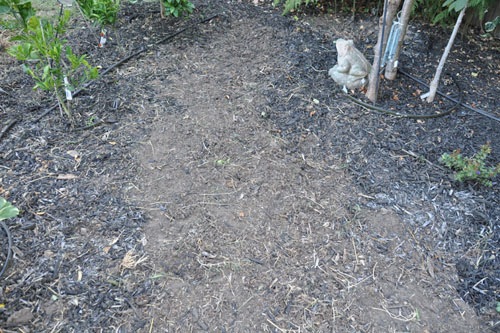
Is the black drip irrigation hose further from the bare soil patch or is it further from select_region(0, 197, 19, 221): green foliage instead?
select_region(0, 197, 19, 221): green foliage

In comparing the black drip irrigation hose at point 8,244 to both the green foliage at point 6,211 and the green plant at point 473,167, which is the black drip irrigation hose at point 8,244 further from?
the green plant at point 473,167

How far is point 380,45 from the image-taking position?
294 centimetres

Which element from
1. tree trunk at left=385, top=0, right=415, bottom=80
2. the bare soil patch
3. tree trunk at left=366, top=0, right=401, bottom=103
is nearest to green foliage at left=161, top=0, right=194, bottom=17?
the bare soil patch

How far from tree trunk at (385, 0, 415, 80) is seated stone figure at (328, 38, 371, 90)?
0.20m

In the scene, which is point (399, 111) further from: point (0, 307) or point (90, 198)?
point (0, 307)

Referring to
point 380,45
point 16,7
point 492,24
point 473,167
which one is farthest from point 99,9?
point 492,24

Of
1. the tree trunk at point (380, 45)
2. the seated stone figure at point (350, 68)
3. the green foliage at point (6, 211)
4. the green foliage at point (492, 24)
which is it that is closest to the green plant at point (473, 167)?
the tree trunk at point (380, 45)

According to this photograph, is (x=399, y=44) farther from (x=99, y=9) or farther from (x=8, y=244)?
(x=8, y=244)

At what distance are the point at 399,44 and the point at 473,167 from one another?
4.25 feet

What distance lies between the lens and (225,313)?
6.04ft

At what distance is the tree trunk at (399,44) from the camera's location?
296 centimetres

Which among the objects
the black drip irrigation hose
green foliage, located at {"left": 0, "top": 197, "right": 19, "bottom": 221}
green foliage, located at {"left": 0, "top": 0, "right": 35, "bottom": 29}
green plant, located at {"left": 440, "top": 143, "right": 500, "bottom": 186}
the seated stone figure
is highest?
green foliage, located at {"left": 0, "top": 0, "right": 35, "bottom": 29}

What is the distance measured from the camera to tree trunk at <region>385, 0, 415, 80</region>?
2.96 meters

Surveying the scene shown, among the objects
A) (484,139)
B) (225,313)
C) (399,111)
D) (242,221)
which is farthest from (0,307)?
(484,139)
